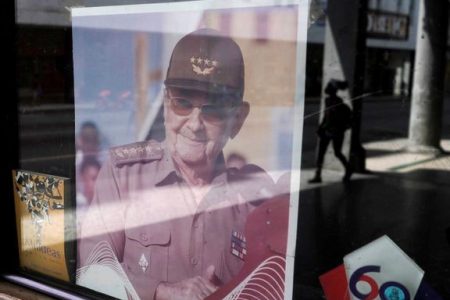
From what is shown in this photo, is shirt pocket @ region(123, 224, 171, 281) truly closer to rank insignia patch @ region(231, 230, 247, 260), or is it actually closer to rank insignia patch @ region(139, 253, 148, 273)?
rank insignia patch @ region(139, 253, 148, 273)

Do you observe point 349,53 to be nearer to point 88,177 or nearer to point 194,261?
point 194,261

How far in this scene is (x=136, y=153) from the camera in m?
2.88

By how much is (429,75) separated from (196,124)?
1.07m

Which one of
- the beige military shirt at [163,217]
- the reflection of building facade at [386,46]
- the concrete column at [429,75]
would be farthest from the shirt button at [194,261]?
the concrete column at [429,75]

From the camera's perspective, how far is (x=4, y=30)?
3.35 meters

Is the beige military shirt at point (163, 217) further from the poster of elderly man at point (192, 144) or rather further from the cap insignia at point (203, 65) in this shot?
the cap insignia at point (203, 65)

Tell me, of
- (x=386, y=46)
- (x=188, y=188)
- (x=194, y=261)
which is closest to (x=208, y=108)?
(x=188, y=188)

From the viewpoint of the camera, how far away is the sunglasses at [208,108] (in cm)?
258

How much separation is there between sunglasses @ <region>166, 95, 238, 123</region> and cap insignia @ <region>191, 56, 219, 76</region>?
5.8 inches

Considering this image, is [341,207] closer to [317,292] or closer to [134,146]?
[317,292]

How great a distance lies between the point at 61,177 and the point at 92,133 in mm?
381

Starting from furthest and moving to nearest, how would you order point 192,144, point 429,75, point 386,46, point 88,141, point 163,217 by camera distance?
point 88,141 < point 163,217 < point 192,144 < point 386,46 < point 429,75

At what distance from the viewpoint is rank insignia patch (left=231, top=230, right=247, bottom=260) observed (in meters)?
2.58

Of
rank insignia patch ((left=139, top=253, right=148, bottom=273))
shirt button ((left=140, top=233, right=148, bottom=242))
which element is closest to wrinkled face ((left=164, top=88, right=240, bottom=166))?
shirt button ((left=140, top=233, right=148, bottom=242))
